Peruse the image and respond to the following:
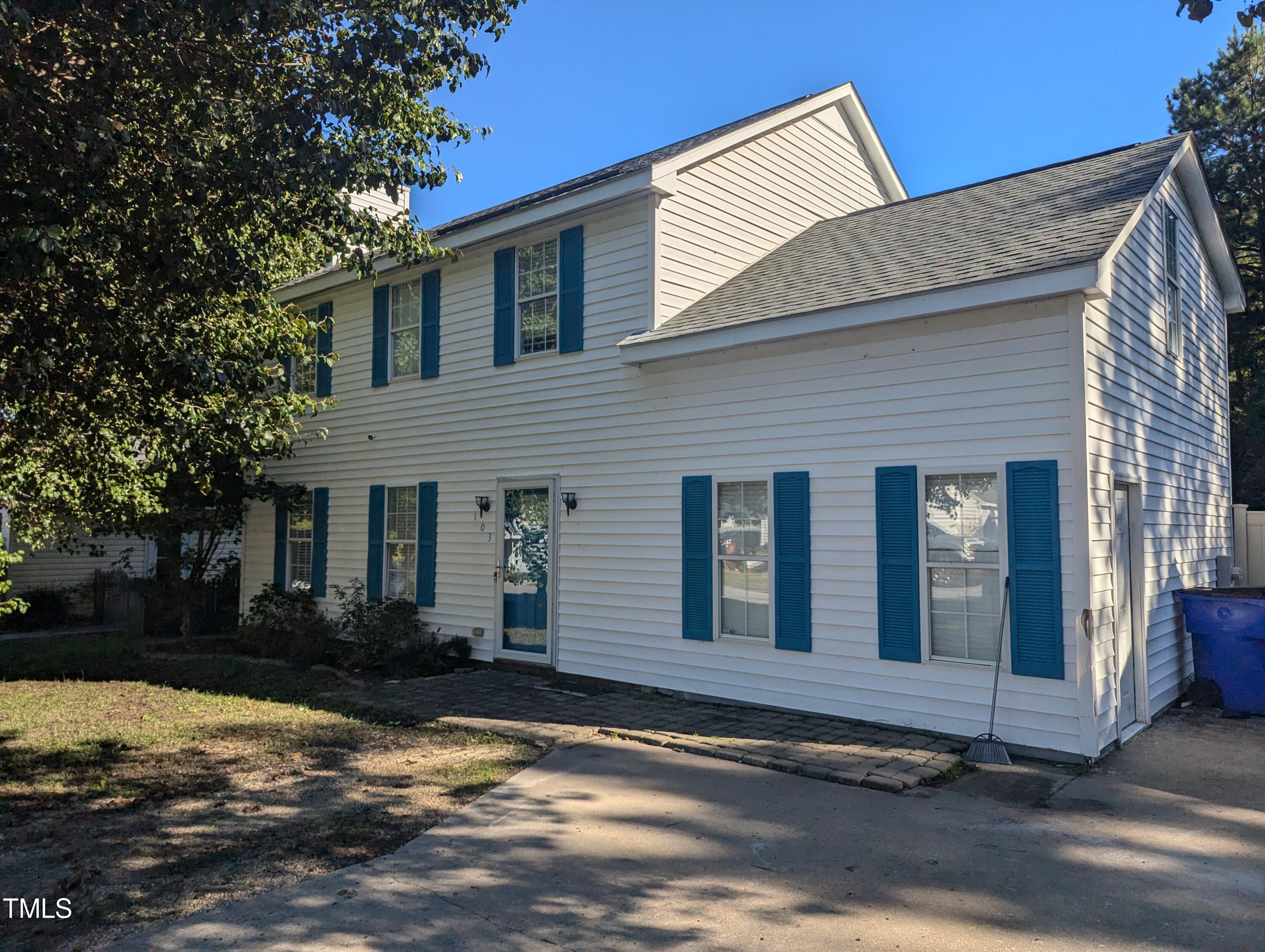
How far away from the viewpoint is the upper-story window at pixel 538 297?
425 inches

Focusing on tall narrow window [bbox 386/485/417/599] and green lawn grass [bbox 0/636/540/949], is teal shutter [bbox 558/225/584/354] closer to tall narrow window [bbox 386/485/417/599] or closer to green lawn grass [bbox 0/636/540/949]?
tall narrow window [bbox 386/485/417/599]

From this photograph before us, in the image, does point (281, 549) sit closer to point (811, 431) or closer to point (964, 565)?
point (811, 431)

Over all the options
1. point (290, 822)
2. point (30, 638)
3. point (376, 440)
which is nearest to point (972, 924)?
point (290, 822)

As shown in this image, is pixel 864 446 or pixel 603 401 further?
pixel 603 401

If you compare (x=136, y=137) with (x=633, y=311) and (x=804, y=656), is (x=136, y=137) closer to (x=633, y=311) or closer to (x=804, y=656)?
(x=633, y=311)

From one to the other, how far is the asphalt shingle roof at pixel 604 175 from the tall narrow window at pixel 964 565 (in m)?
5.09

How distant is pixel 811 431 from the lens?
821cm

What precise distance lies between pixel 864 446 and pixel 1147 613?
3.06m

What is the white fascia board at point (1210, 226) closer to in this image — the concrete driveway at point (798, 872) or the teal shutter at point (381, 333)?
the concrete driveway at point (798, 872)

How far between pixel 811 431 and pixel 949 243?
8.10ft

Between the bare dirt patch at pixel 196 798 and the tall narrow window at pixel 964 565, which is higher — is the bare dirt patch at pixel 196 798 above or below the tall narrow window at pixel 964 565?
below

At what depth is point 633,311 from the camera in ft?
32.3

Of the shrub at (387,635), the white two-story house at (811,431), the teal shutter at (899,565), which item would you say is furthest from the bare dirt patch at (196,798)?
the teal shutter at (899,565)

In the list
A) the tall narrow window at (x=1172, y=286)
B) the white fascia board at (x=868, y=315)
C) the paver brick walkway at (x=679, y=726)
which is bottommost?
the paver brick walkway at (x=679, y=726)
